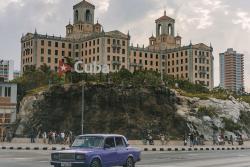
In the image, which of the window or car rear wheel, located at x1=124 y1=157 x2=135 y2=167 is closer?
the window

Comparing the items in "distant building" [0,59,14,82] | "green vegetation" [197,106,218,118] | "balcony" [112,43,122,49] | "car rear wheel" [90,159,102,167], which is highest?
"balcony" [112,43,122,49]

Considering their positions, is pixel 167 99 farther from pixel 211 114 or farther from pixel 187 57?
pixel 187 57

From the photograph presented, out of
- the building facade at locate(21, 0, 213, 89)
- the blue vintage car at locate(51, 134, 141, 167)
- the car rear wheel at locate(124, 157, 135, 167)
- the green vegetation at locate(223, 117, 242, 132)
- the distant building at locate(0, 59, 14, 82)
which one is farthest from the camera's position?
the distant building at locate(0, 59, 14, 82)

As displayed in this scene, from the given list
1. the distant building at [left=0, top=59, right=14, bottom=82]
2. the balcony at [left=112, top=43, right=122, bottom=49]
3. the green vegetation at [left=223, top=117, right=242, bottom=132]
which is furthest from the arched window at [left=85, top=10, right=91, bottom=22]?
the green vegetation at [left=223, top=117, right=242, bottom=132]

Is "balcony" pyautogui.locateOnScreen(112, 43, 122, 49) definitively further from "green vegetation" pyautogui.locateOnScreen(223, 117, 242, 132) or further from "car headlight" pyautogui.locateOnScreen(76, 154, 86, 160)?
"car headlight" pyautogui.locateOnScreen(76, 154, 86, 160)

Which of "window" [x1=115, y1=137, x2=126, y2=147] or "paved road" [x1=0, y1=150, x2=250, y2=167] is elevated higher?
"window" [x1=115, y1=137, x2=126, y2=147]

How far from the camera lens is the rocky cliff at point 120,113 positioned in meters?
82.9

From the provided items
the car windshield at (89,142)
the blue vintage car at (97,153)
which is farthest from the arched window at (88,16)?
the car windshield at (89,142)

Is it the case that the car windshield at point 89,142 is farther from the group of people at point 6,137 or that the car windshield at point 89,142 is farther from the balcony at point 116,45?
the balcony at point 116,45

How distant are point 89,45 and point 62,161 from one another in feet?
444

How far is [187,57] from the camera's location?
6585 inches

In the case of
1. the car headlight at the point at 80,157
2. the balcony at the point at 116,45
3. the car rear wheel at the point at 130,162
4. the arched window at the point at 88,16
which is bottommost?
the car rear wheel at the point at 130,162

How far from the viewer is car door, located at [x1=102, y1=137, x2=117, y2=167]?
70.8 feet

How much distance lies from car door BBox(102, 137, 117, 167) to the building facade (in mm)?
124556
